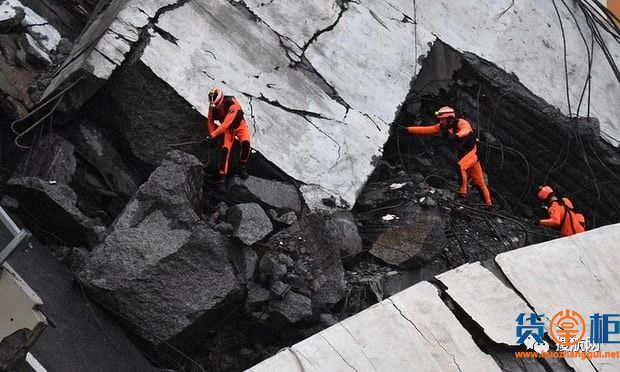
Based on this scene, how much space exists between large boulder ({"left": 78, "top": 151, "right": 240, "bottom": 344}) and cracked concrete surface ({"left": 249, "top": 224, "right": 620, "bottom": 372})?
1800 mm

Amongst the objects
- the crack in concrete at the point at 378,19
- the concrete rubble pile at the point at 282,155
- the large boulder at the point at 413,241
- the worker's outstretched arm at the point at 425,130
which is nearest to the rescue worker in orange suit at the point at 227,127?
the concrete rubble pile at the point at 282,155

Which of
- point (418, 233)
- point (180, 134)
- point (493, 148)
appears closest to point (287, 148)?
point (180, 134)

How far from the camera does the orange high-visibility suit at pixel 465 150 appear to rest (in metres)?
8.52

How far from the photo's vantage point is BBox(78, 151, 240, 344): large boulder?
19.9 feet

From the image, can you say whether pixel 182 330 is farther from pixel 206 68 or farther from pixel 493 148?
pixel 493 148

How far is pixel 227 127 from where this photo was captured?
23.9ft

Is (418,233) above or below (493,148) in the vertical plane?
below

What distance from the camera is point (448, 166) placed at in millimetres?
9344

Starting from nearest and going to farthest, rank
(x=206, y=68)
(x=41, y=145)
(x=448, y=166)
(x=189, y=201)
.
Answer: (x=189, y=201) → (x=41, y=145) → (x=206, y=68) → (x=448, y=166)

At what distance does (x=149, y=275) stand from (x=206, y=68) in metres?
2.70

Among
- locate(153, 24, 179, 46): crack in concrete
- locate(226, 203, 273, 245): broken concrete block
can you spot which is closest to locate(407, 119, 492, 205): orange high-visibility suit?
locate(226, 203, 273, 245): broken concrete block

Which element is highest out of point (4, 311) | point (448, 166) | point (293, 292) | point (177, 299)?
point (448, 166)

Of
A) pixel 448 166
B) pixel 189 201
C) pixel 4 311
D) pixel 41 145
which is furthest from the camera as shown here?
pixel 448 166

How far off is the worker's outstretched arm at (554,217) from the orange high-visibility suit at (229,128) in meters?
3.57
